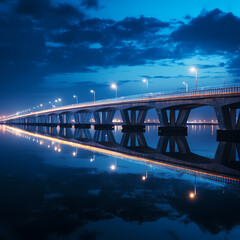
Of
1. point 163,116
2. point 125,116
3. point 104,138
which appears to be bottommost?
point 104,138

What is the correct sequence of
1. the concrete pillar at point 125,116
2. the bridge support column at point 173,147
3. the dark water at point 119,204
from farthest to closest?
the concrete pillar at point 125,116 < the bridge support column at point 173,147 < the dark water at point 119,204

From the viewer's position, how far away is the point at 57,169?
715 inches

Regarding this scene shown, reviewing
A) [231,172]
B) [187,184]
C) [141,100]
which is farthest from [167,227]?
[141,100]

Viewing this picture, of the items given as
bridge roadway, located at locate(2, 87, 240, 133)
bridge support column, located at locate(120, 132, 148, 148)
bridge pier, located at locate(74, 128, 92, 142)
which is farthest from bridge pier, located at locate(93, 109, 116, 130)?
bridge support column, located at locate(120, 132, 148, 148)

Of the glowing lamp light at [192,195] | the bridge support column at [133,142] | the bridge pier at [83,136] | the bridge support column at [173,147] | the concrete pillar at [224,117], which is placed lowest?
the bridge support column at [173,147]

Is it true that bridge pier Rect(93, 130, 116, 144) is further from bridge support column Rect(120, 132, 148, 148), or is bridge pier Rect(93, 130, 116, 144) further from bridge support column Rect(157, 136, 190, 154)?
bridge support column Rect(157, 136, 190, 154)

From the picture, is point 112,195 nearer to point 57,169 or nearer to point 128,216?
point 128,216

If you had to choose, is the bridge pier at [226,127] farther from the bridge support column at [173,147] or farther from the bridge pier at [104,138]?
the bridge pier at [104,138]

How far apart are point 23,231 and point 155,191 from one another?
20.0ft

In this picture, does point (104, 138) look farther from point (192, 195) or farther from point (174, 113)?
point (192, 195)

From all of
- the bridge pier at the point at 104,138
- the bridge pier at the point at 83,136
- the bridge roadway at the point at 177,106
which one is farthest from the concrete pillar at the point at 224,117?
the bridge pier at the point at 83,136

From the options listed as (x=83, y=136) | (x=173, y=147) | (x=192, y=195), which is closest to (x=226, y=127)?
(x=173, y=147)

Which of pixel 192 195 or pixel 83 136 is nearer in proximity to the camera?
pixel 192 195

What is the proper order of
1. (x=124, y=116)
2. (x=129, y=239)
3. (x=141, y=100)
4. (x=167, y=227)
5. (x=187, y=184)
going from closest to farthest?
(x=129, y=239) < (x=167, y=227) < (x=187, y=184) < (x=141, y=100) < (x=124, y=116)
